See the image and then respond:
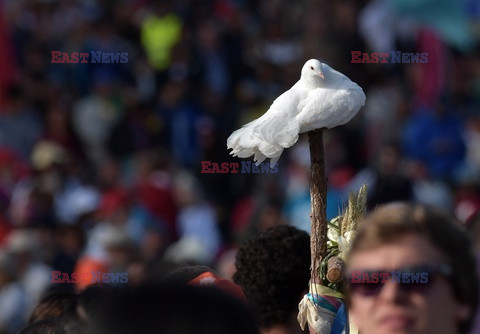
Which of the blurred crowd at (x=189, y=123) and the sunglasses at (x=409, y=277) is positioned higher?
the blurred crowd at (x=189, y=123)

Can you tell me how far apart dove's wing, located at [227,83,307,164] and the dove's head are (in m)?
0.05

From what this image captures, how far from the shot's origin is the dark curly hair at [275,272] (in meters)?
4.36

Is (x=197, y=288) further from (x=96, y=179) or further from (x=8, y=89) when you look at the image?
(x=8, y=89)

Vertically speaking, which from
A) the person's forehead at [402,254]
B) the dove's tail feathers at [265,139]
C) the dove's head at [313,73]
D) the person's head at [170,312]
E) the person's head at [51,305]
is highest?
the dove's head at [313,73]

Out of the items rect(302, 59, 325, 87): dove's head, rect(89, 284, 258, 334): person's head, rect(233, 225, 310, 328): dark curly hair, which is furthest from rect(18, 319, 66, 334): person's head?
rect(89, 284, 258, 334): person's head

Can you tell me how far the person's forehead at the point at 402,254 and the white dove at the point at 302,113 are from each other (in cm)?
89

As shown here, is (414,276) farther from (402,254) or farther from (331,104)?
(331,104)

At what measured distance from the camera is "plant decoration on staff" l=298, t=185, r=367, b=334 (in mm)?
3590

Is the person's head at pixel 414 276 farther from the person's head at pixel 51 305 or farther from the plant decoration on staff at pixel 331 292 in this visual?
the person's head at pixel 51 305

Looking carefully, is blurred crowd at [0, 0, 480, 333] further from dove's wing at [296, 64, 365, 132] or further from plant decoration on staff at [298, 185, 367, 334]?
plant decoration on staff at [298, 185, 367, 334]

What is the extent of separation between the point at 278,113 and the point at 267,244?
2.91 ft

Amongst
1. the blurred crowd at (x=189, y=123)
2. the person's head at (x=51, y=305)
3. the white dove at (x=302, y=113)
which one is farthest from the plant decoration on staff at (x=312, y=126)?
the blurred crowd at (x=189, y=123)

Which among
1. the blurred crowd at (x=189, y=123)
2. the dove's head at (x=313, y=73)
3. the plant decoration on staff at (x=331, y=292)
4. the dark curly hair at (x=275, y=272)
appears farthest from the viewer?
the blurred crowd at (x=189, y=123)

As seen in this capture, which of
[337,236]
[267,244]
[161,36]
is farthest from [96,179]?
[337,236]
